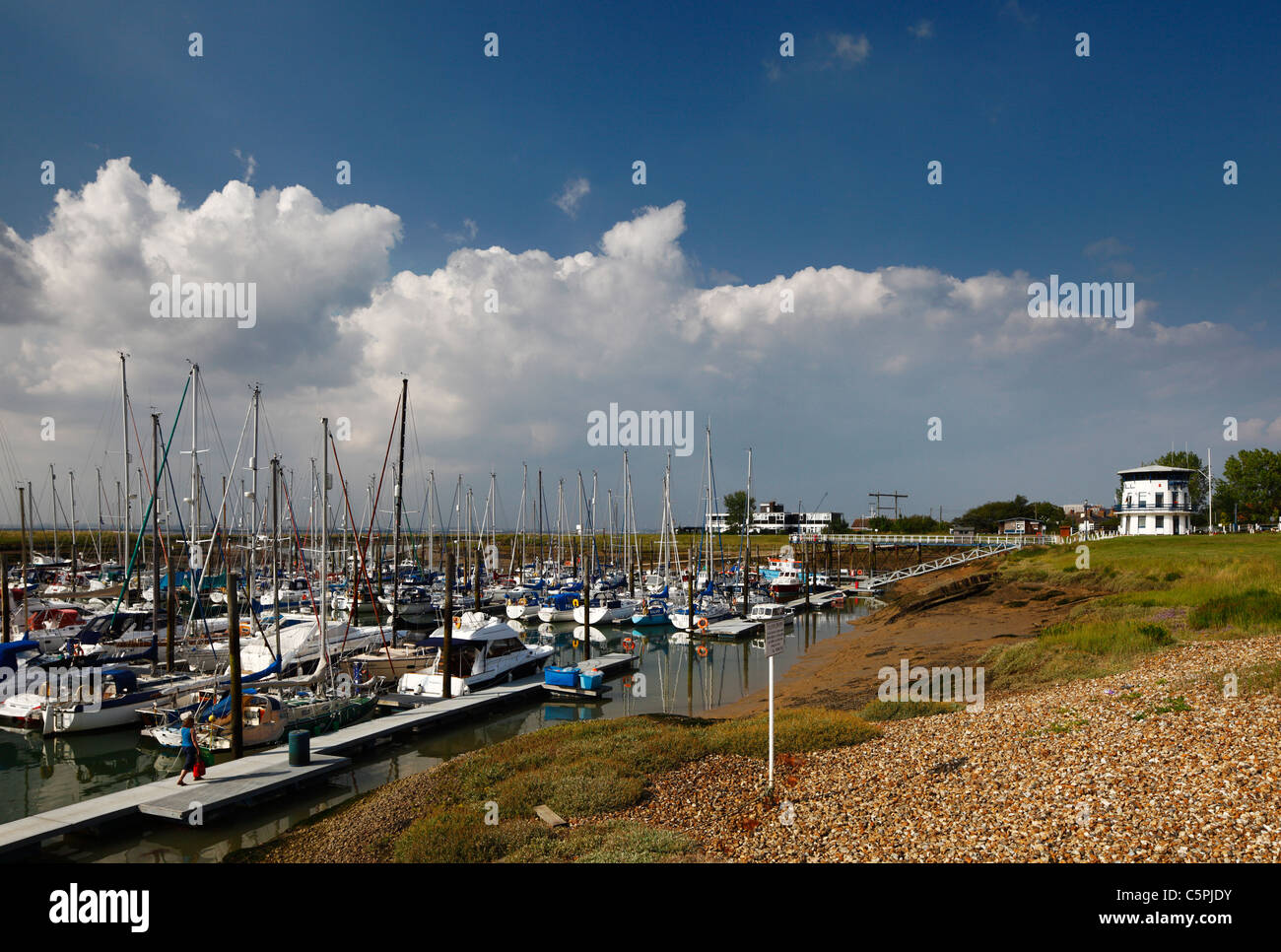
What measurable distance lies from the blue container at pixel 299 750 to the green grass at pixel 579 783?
501 centimetres

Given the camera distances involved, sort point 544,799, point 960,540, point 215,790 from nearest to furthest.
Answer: point 544,799 < point 215,790 < point 960,540

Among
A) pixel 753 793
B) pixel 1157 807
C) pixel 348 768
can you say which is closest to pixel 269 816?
pixel 348 768

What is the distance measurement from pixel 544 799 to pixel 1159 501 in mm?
89652

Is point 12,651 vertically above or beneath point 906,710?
beneath

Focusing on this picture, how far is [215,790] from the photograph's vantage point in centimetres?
1884

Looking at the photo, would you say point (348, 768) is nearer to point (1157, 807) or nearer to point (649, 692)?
point (649, 692)

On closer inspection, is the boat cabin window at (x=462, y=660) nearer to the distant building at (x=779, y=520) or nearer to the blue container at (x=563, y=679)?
the blue container at (x=563, y=679)

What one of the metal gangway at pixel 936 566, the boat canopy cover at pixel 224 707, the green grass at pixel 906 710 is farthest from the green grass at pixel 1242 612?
the metal gangway at pixel 936 566

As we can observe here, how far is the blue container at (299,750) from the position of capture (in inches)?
826

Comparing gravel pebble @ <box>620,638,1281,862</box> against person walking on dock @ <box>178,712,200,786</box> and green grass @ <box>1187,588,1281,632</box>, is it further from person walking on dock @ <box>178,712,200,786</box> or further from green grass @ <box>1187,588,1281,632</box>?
person walking on dock @ <box>178,712,200,786</box>

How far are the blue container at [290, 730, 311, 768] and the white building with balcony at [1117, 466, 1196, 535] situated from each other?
91.1 m

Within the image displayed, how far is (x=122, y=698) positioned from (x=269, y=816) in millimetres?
14306

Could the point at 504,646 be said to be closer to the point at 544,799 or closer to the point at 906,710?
the point at 544,799

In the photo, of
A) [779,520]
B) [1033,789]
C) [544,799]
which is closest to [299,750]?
[544,799]
